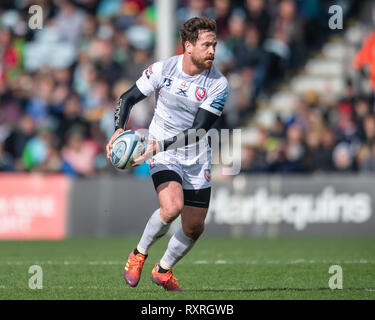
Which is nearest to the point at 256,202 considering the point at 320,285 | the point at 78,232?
the point at 78,232

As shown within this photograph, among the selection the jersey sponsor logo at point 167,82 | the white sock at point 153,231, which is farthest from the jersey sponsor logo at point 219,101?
the white sock at point 153,231

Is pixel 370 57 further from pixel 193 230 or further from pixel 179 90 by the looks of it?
pixel 193 230

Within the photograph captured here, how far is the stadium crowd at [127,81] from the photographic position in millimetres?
16750

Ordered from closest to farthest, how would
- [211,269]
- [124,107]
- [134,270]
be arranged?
[134,270] < [124,107] < [211,269]

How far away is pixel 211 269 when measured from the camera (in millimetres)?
10297

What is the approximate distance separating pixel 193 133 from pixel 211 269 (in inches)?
97.4

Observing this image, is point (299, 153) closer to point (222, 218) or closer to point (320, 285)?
point (222, 218)

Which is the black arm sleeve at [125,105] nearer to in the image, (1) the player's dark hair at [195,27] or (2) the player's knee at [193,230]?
(1) the player's dark hair at [195,27]

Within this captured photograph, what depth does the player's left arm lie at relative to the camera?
8.23 m

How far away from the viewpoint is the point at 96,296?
7.81 metres

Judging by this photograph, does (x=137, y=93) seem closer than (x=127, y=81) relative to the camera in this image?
Yes

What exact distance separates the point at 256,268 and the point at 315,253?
2.27 meters

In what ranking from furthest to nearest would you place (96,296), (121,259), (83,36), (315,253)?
(83,36), (315,253), (121,259), (96,296)

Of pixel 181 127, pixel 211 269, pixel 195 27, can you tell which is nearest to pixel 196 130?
pixel 181 127
